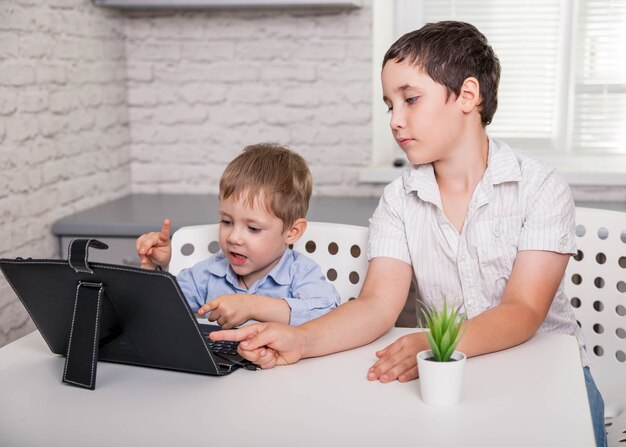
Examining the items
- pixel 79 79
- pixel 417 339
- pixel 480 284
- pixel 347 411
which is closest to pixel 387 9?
pixel 79 79

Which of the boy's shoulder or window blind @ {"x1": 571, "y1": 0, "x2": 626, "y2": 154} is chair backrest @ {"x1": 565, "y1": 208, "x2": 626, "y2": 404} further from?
window blind @ {"x1": 571, "y1": 0, "x2": 626, "y2": 154}

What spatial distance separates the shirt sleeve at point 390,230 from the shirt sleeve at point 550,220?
0.76 ft

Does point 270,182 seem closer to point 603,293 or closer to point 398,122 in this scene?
point 398,122

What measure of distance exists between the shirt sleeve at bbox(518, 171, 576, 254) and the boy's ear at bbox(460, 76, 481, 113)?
7.9 inches

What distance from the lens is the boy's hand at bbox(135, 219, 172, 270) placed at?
155cm

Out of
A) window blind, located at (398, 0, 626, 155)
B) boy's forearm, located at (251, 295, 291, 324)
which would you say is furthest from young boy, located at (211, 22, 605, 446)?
window blind, located at (398, 0, 626, 155)

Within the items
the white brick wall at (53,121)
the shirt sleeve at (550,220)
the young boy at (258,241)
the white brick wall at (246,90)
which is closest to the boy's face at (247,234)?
the young boy at (258,241)

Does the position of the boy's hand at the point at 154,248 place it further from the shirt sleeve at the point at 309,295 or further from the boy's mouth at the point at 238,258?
the shirt sleeve at the point at 309,295

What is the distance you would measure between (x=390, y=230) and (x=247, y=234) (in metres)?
0.28

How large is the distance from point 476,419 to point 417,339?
224 mm

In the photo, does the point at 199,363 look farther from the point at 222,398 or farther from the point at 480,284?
the point at 480,284

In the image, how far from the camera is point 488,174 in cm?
154

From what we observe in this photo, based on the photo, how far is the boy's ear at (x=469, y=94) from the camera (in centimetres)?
150

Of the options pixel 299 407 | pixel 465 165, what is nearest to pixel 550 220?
pixel 465 165
